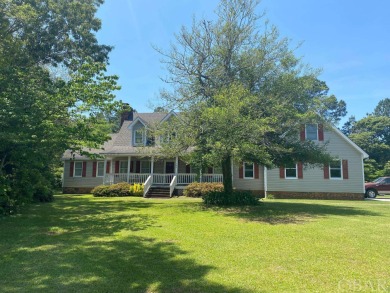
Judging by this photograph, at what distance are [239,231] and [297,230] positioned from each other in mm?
1698

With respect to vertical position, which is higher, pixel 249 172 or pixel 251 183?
pixel 249 172

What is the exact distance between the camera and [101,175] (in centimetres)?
2517

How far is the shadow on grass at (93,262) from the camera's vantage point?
4.31 m

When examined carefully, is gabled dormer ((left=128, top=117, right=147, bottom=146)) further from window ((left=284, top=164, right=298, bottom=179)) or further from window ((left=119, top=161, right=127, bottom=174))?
window ((left=284, top=164, right=298, bottom=179))

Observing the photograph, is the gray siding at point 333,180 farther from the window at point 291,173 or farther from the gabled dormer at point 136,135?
the gabled dormer at point 136,135

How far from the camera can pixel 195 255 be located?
5.84 meters

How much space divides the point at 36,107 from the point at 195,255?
7.57 meters

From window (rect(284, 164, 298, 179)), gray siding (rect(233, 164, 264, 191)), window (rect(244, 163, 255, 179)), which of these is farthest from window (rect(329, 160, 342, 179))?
window (rect(244, 163, 255, 179))

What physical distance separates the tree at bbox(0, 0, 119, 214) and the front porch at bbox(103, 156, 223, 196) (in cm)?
715

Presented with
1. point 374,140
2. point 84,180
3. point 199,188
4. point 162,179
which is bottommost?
point 199,188

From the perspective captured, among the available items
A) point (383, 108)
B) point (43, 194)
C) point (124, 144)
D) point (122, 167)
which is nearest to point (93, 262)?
point (43, 194)

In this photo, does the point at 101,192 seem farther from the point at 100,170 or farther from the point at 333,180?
the point at 333,180
